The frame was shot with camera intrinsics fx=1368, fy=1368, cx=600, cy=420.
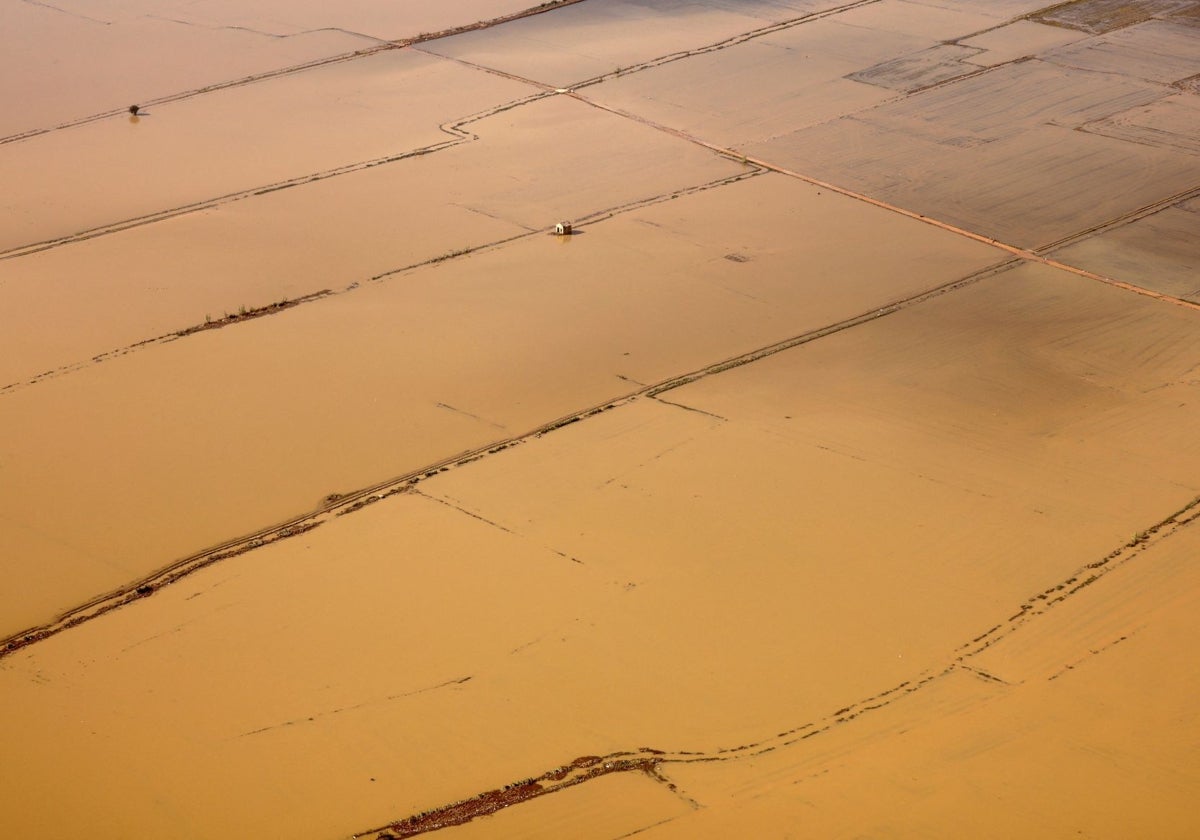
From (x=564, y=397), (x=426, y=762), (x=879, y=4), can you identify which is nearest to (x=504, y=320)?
(x=564, y=397)

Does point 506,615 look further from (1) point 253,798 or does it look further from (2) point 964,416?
(2) point 964,416

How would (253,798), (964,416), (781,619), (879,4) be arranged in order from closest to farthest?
1. (253,798)
2. (781,619)
3. (964,416)
4. (879,4)

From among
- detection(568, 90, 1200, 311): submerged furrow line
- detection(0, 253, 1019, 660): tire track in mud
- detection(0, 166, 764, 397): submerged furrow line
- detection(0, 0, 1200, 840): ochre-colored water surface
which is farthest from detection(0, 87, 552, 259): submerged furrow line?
detection(0, 253, 1019, 660): tire track in mud

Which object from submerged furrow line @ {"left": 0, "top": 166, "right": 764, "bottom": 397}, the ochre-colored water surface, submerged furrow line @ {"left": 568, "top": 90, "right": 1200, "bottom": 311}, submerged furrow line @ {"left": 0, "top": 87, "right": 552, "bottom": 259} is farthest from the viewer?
submerged furrow line @ {"left": 0, "top": 87, "right": 552, "bottom": 259}

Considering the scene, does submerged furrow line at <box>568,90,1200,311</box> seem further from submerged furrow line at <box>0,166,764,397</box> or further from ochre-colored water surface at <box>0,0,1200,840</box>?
submerged furrow line at <box>0,166,764,397</box>

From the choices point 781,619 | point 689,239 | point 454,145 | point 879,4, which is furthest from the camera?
point 879,4

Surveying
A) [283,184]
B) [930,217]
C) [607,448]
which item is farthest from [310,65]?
[607,448]

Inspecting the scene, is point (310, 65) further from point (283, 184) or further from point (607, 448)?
point (607, 448)
